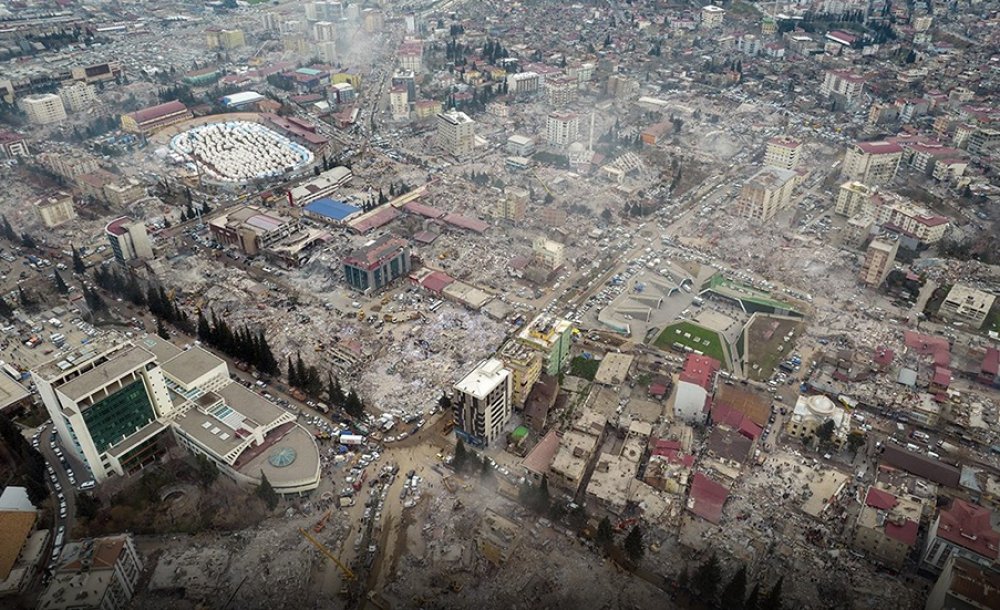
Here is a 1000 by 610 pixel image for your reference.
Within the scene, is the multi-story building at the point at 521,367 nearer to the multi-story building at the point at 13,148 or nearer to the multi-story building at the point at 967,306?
the multi-story building at the point at 967,306

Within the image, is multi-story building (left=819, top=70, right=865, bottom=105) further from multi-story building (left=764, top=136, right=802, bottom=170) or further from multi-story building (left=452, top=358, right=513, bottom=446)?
multi-story building (left=452, top=358, right=513, bottom=446)

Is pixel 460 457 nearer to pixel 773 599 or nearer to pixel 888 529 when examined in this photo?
pixel 773 599

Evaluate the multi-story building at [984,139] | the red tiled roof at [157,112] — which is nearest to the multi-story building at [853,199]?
the multi-story building at [984,139]

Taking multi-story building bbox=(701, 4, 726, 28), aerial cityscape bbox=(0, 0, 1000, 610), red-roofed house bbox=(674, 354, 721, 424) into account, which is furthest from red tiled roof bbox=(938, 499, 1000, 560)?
multi-story building bbox=(701, 4, 726, 28)

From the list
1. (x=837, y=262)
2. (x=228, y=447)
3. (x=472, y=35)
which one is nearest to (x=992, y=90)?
(x=837, y=262)

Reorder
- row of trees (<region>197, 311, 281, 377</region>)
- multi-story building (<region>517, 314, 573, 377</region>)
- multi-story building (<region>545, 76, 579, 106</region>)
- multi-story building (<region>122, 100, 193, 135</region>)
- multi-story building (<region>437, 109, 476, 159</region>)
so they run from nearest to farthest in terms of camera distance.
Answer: multi-story building (<region>517, 314, 573, 377</region>)
row of trees (<region>197, 311, 281, 377</region>)
multi-story building (<region>437, 109, 476, 159</region>)
multi-story building (<region>122, 100, 193, 135</region>)
multi-story building (<region>545, 76, 579, 106</region>)

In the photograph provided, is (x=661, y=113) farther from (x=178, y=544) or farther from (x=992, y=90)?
(x=178, y=544)
